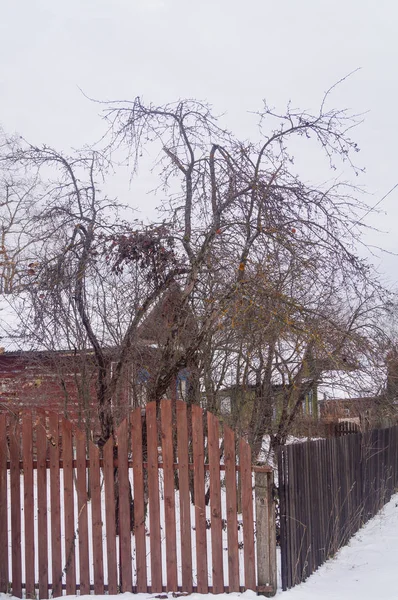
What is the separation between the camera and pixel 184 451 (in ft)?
20.2

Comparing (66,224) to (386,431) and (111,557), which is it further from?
(386,431)

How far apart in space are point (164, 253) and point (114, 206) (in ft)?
3.71

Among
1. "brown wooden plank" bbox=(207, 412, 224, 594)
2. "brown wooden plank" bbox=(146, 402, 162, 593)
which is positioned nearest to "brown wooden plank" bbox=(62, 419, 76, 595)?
"brown wooden plank" bbox=(146, 402, 162, 593)

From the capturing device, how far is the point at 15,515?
6.28 m

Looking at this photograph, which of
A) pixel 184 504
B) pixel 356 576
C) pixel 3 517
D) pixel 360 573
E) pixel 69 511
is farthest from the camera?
pixel 360 573

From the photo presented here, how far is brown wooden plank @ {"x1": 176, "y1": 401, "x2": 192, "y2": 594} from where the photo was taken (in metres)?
6.01

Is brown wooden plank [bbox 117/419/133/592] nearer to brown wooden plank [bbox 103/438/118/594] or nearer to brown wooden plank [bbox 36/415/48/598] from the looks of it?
brown wooden plank [bbox 103/438/118/594]

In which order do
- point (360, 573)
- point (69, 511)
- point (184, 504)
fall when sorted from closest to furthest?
point (184, 504), point (69, 511), point (360, 573)

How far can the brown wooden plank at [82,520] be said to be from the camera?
19.9 feet

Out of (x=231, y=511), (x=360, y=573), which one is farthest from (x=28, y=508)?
(x=360, y=573)

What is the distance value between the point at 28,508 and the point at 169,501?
51.7 inches

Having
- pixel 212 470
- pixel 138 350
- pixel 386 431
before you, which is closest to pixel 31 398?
pixel 138 350

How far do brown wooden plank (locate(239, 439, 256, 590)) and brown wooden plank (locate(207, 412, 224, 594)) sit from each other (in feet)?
0.71

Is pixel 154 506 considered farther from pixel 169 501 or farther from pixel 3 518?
pixel 3 518
